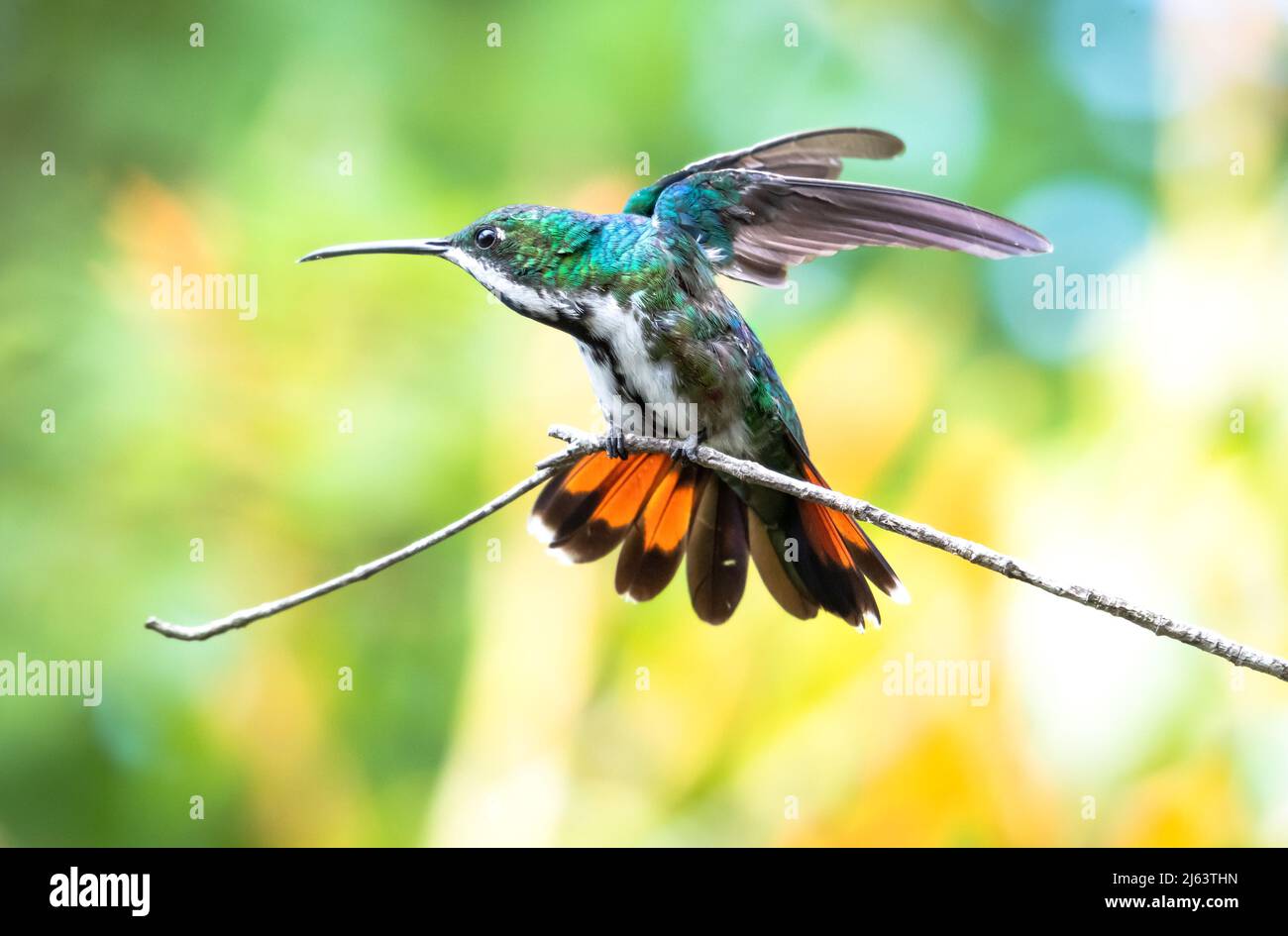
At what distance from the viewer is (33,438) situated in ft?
13.3

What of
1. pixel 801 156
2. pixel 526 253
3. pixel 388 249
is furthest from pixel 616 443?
pixel 801 156

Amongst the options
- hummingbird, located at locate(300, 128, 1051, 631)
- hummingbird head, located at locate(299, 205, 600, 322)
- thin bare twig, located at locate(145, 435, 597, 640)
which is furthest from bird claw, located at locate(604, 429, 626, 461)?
thin bare twig, located at locate(145, 435, 597, 640)

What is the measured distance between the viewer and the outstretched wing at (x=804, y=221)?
210 centimetres

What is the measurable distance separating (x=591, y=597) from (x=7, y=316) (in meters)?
2.29

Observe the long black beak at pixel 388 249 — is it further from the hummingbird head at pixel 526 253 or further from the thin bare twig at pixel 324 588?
the thin bare twig at pixel 324 588

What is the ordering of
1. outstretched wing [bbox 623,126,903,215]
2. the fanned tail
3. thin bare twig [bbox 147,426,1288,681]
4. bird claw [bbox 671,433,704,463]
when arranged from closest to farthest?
thin bare twig [bbox 147,426,1288,681]
bird claw [bbox 671,433,704,463]
the fanned tail
outstretched wing [bbox 623,126,903,215]

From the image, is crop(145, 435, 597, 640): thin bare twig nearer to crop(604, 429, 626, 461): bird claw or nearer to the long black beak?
crop(604, 429, 626, 461): bird claw

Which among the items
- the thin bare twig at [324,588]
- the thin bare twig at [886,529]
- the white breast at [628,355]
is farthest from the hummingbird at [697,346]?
the thin bare twig at [324,588]

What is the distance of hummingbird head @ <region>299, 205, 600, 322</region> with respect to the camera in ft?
7.39

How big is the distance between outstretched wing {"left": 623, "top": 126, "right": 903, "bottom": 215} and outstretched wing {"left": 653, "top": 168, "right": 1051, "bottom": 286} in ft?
0.23

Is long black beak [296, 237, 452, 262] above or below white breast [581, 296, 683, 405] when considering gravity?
above

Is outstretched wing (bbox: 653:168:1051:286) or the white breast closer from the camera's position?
outstretched wing (bbox: 653:168:1051:286)

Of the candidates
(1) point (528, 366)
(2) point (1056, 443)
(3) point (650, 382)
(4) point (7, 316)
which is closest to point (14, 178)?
(4) point (7, 316)

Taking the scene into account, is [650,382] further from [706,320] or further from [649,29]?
[649,29]
